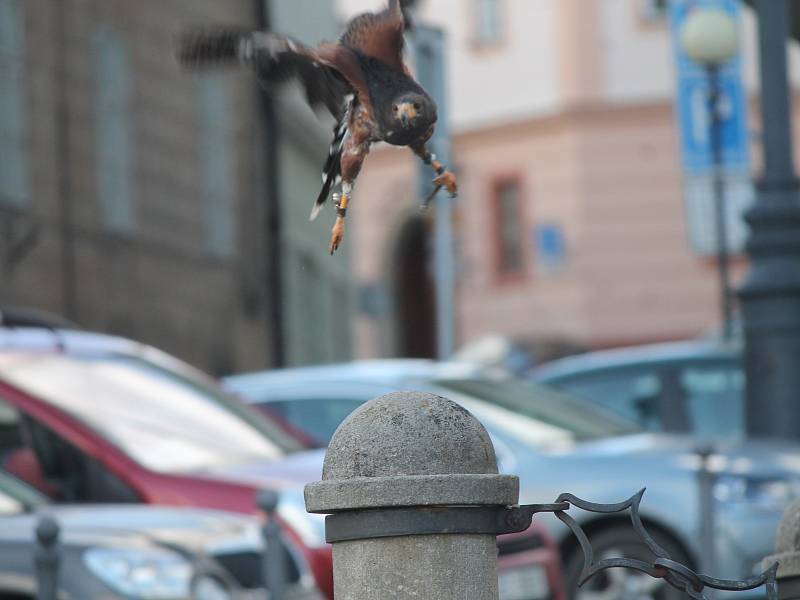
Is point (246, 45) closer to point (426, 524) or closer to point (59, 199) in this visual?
point (426, 524)

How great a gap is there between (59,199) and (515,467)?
34.7 ft

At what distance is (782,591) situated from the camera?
15.6ft

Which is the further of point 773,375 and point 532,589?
point 773,375

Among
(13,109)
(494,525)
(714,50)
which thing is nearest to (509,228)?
(13,109)

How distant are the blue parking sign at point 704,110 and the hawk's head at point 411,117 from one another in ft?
42.5

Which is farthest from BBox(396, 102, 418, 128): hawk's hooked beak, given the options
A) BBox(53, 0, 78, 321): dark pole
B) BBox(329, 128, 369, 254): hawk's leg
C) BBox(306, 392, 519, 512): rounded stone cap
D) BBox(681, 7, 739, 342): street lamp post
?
BBox(53, 0, 78, 321): dark pole

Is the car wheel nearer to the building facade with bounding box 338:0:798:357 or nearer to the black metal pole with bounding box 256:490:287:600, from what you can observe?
the black metal pole with bounding box 256:490:287:600

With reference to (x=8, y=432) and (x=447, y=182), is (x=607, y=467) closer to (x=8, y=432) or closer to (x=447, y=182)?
(x=8, y=432)

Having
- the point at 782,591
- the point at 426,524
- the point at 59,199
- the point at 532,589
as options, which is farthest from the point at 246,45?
the point at 59,199

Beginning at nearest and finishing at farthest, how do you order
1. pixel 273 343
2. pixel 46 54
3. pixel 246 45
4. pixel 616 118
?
1. pixel 246 45
2. pixel 46 54
3. pixel 273 343
4. pixel 616 118

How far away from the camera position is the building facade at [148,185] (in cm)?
2020

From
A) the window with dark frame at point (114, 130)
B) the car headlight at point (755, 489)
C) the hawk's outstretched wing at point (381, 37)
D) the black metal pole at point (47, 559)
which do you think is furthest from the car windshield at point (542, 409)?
the window with dark frame at point (114, 130)

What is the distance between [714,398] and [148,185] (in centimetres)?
1044

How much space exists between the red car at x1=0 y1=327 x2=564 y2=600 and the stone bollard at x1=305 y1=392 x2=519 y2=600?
475cm
